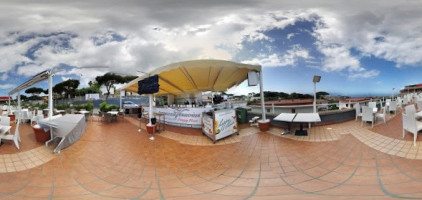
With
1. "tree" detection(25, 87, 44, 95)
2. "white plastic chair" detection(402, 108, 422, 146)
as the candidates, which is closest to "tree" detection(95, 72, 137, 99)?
"tree" detection(25, 87, 44, 95)

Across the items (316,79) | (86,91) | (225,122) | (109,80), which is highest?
(109,80)

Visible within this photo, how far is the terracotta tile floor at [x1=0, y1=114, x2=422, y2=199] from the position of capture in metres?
3.12

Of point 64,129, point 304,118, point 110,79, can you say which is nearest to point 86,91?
point 110,79

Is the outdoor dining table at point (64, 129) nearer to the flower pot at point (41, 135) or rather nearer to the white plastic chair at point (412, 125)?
the flower pot at point (41, 135)

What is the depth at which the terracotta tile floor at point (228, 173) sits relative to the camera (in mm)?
3117

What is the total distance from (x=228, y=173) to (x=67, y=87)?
46380 mm

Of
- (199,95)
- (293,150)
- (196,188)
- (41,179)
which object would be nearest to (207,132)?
(293,150)

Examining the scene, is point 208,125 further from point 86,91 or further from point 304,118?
point 86,91

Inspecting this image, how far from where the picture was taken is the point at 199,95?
15.3 m

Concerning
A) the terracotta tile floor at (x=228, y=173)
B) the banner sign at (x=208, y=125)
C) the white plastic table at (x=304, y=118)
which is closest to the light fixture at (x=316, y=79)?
the white plastic table at (x=304, y=118)

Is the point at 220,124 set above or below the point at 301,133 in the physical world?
above

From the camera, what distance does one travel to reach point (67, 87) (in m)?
39.4

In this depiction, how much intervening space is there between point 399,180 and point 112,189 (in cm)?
482

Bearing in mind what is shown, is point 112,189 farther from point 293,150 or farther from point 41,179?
point 293,150
